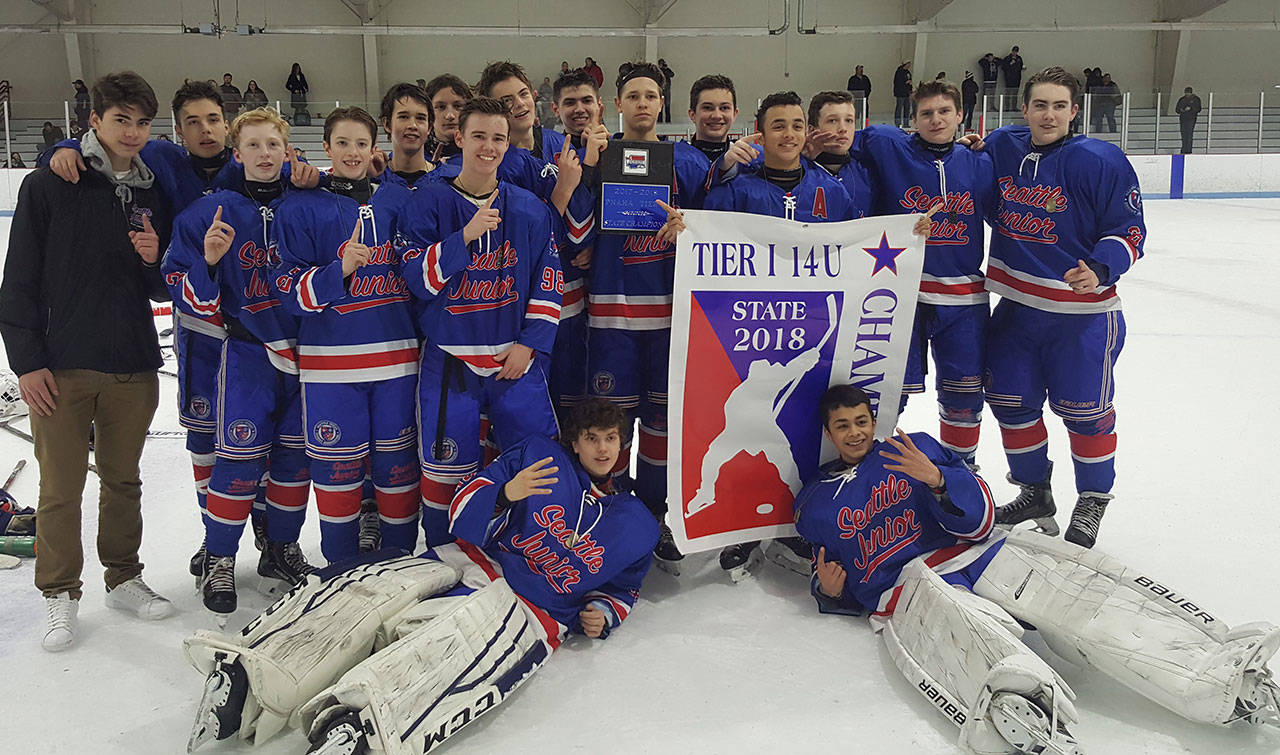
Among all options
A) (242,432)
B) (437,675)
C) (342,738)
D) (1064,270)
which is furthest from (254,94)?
(342,738)

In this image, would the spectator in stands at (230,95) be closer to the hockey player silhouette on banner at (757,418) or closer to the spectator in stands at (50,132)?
the spectator in stands at (50,132)

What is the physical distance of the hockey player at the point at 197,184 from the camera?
2963mm

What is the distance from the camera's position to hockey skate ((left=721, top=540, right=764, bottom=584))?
3.08m

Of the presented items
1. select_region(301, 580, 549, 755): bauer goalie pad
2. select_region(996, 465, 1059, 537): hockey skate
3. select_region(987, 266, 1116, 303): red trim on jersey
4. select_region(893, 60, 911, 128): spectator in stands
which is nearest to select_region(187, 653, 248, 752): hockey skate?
select_region(301, 580, 549, 755): bauer goalie pad

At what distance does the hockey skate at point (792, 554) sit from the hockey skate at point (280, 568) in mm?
1448

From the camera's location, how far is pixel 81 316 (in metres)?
2.71

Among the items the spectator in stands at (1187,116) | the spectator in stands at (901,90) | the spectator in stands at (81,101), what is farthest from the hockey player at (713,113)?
the spectator in stands at (901,90)

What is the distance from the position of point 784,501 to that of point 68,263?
216 centimetres

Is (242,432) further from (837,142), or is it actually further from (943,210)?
(943,210)

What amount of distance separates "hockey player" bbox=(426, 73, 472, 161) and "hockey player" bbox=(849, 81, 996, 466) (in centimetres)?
136

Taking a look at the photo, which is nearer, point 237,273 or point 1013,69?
point 237,273

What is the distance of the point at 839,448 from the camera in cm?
292

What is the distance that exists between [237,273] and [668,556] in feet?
5.06

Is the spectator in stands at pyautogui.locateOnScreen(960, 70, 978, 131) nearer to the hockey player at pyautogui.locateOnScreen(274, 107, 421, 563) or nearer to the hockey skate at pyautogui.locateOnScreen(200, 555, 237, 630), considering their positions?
the hockey player at pyautogui.locateOnScreen(274, 107, 421, 563)
